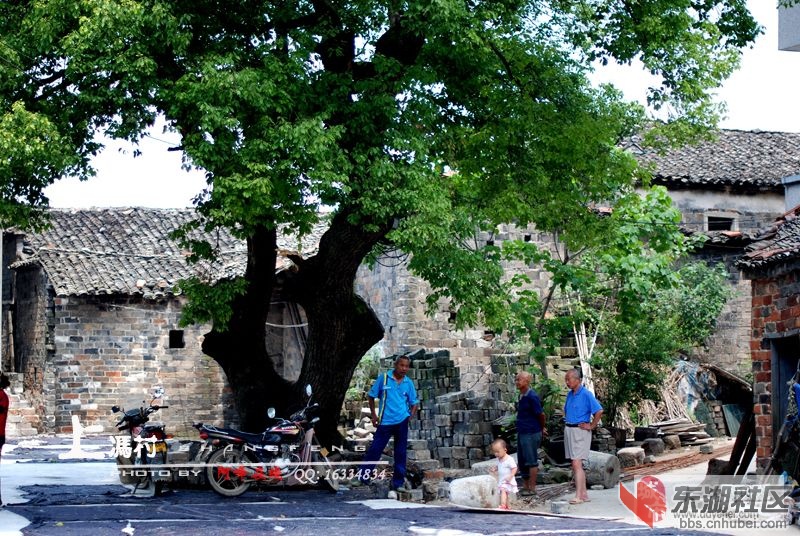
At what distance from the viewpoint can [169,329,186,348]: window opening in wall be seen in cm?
3369

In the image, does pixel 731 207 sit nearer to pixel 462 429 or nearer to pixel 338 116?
pixel 462 429

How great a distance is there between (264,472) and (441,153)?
4871 mm

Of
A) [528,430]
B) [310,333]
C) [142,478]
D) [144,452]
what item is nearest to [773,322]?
[528,430]

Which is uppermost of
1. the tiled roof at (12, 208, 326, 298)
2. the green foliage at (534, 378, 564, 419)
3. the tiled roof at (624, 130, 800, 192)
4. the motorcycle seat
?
the tiled roof at (624, 130, 800, 192)

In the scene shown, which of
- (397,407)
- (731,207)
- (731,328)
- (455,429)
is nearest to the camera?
(397,407)

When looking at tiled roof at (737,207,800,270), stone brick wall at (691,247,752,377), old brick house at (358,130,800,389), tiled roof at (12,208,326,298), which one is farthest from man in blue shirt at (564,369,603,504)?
tiled roof at (12,208,326,298)

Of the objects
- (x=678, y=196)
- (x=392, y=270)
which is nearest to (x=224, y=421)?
(x=392, y=270)

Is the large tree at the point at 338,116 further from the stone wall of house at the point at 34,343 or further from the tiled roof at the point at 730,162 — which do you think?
the stone wall of house at the point at 34,343

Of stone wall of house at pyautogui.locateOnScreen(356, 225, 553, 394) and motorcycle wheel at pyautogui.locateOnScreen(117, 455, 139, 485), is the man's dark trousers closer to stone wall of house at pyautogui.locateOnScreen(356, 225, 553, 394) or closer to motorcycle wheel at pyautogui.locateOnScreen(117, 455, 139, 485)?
motorcycle wheel at pyautogui.locateOnScreen(117, 455, 139, 485)

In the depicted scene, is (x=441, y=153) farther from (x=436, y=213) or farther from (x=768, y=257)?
(x=768, y=257)

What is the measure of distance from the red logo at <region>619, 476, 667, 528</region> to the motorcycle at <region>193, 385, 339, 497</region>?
385 centimetres

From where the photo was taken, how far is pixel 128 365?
1299 inches

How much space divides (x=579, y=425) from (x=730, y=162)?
19.0 m

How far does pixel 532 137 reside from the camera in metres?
15.8
